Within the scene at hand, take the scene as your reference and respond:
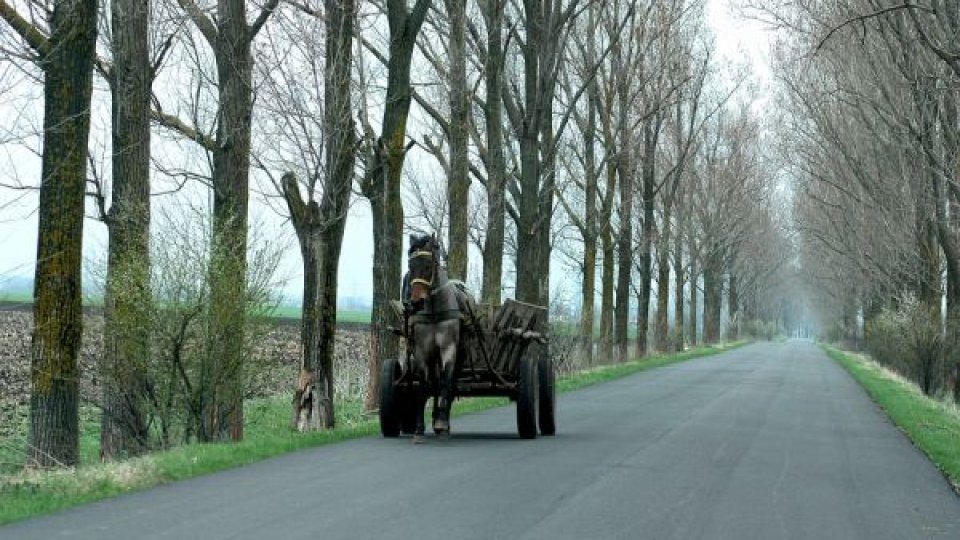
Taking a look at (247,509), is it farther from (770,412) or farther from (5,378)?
(5,378)

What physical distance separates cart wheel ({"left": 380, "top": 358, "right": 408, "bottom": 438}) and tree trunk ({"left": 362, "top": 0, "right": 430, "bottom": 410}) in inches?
191

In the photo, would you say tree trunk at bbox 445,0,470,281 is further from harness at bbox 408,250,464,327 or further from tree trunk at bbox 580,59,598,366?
tree trunk at bbox 580,59,598,366

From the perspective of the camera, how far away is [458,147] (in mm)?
26547

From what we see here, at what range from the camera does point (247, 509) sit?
30.6ft

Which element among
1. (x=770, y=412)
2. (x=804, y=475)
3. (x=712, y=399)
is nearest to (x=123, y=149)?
(x=804, y=475)

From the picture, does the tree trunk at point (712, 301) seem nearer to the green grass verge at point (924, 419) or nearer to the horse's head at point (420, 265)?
the green grass verge at point (924, 419)

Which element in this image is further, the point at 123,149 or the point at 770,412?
the point at 770,412

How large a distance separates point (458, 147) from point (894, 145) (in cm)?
1480

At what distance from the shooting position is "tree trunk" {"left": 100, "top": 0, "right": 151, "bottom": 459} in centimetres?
1347

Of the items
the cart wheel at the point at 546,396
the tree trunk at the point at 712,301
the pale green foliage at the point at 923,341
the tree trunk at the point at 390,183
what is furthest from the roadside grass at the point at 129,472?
the tree trunk at the point at 712,301

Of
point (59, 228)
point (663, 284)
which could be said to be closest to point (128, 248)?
point (59, 228)

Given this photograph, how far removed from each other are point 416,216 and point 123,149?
70.6 feet

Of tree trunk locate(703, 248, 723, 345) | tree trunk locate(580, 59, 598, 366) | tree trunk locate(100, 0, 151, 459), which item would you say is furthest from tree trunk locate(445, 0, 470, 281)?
tree trunk locate(703, 248, 723, 345)

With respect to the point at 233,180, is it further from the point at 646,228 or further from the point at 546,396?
the point at 646,228
